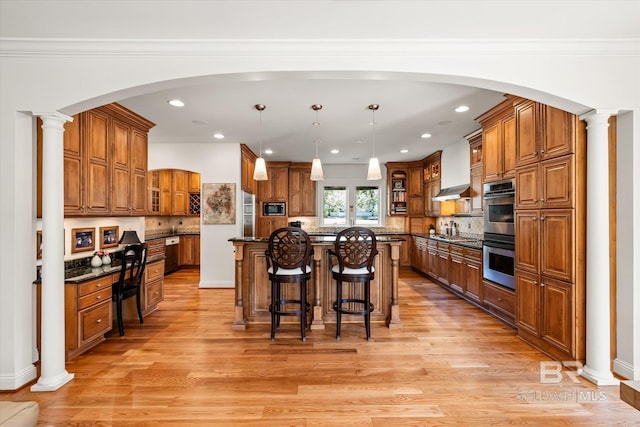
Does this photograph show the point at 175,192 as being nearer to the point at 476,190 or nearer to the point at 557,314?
the point at 476,190

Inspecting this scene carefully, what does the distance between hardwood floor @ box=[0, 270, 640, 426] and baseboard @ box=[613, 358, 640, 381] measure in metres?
0.28

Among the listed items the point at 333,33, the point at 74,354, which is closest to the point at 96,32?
the point at 333,33

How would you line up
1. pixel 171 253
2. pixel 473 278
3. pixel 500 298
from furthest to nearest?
pixel 171 253 < pixel 473 278 < pixel 500 298

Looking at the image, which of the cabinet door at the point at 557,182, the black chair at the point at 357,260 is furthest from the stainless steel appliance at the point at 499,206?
the black chair at the point at 357,260

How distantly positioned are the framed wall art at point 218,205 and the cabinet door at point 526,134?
4.41 metres

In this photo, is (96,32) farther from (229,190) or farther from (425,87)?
(229,190)

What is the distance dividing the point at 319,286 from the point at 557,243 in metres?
2.41

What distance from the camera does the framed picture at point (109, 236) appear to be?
12.4 ft

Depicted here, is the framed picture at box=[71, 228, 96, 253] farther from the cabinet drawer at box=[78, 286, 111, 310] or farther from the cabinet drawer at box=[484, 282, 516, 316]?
the cabinet drawer at box=[484, 282, 516, 316]

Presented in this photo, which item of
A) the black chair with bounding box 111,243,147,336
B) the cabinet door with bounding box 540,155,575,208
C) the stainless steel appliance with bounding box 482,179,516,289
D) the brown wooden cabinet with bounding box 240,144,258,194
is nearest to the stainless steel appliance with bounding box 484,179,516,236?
the stainless steel appliance with bounding box 482,179,516,289

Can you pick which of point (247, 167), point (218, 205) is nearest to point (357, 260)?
point (218, 205)

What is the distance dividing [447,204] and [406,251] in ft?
5.82

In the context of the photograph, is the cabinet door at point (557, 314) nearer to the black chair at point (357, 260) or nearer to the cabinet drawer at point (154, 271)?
the black chair at point (357, 260)

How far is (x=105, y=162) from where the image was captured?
347 cm
